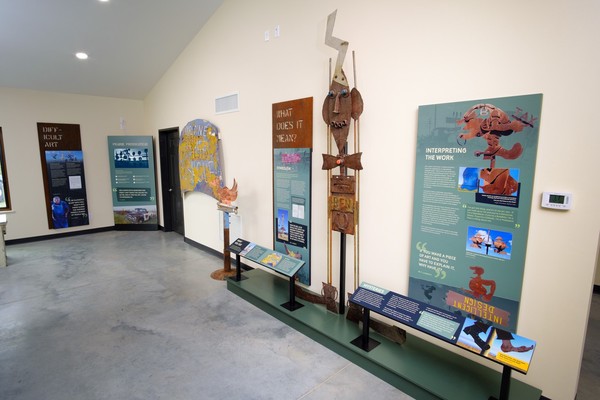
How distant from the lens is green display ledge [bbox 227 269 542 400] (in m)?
2.07

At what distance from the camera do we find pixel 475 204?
2230mm

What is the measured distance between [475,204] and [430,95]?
88cm

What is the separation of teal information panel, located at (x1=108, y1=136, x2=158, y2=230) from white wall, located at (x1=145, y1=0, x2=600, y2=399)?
3341 mm

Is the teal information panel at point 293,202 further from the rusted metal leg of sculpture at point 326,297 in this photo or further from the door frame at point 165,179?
the door frame at point 165,179

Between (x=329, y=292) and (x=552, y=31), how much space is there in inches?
101

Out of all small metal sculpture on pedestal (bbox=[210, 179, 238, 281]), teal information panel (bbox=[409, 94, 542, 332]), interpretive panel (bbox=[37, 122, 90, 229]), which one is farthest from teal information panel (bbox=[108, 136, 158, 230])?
teal information panel (bbox=[409, 94, 542, 332])

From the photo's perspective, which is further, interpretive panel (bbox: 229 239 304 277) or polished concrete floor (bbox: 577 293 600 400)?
interpretive panel (bbox: 229 239 304 277)

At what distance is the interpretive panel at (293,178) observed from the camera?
336cm

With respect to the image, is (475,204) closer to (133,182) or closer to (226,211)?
(226,211)

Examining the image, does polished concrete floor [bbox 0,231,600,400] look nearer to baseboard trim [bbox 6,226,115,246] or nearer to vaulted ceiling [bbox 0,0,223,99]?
baseboard trim [bbox 6,226,115,246]

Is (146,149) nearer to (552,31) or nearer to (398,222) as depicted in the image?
(398,222)

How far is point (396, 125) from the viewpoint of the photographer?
2613mm

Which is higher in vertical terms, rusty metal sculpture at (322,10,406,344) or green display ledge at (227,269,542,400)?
rusty metal sculpture at (322,10,406,344)

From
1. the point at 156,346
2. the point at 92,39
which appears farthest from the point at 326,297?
the point at 92,39
